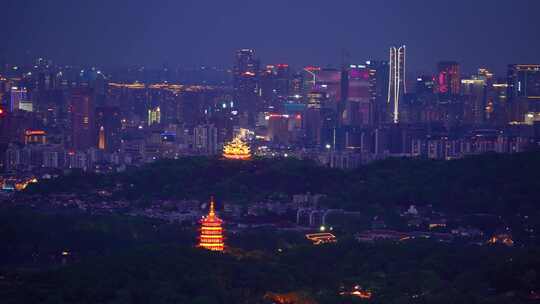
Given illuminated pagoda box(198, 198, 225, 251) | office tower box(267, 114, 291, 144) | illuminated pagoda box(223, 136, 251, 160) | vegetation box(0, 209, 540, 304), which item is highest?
office tower box(267, 114, 291, 144)

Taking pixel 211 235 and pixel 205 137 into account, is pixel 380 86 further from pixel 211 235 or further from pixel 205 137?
pixel 211 235

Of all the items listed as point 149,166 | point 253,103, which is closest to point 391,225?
point 149,166

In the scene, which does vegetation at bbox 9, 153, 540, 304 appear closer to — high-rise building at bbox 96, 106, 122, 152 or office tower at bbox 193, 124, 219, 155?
office tower at bbox 193, 124, 219, 155

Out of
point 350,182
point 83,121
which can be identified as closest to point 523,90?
point 83,121

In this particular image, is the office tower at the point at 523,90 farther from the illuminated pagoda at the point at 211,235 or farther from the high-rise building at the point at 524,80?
the illuminated pagoda at the point at 211,235

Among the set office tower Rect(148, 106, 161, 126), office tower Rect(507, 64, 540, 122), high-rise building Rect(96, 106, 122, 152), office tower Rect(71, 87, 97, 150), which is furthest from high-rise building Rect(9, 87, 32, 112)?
office tower Rect(507, 64, 540, 122)

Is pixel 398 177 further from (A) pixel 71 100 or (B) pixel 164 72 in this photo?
(B) pixel 164 72

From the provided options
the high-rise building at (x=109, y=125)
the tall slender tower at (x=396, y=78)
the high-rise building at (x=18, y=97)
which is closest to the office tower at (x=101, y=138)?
the high-rise building at (x=109, y=125)
